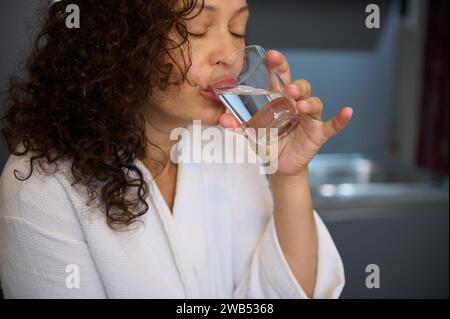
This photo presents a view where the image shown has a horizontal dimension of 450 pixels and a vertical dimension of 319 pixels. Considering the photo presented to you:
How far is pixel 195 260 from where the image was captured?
1131mm

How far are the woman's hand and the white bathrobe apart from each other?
167mm

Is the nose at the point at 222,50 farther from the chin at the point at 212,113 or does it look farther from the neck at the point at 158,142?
the neck at the point at 158,142

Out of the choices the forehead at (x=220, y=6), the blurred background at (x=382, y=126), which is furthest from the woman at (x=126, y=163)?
the blurred background at (x=382, y=126)

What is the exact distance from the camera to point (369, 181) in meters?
2.47

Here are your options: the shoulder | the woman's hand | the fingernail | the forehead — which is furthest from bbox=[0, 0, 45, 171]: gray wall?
the fingernail

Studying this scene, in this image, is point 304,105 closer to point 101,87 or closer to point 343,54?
point 101,87

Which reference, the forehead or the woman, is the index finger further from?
the forehead

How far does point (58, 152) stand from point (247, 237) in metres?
0.48

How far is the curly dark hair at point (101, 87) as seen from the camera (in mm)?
934

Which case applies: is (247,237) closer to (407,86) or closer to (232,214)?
(232,214)

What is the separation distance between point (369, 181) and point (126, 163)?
1.70m

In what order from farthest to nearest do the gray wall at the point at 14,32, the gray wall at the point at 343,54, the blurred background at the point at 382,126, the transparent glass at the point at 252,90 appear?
1. the gray wall at the point at 343,54
2. the blurred background at the point at 382,126
3. the gray wall at the point at 14,32
4. the transparent glass at the point at 252,90

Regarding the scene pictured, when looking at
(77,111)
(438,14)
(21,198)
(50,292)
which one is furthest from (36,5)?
(438,14)

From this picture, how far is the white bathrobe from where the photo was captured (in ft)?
3.05
